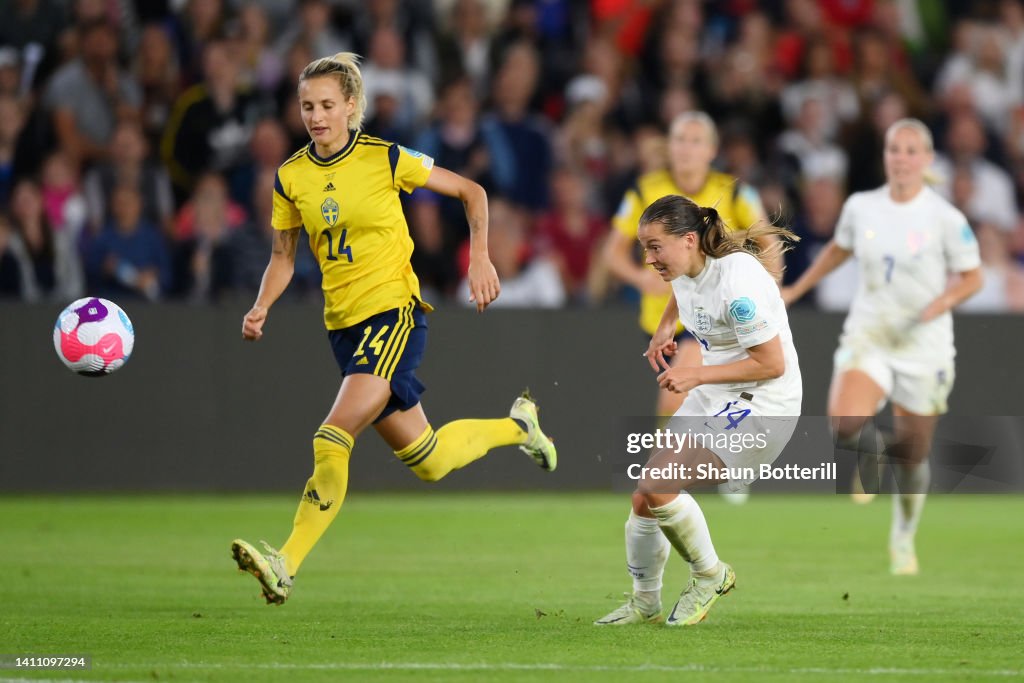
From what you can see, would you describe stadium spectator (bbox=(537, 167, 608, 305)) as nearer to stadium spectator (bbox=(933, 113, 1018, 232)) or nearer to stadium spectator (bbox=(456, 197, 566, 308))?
stadium spectator (bbox=(456, 197, 566, 308))

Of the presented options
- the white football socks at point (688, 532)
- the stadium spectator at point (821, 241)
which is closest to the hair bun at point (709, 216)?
the white football socks at point (688, 532)

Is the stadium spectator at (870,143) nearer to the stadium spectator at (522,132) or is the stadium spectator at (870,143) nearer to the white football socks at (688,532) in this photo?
the stadium spectator at (522,132)

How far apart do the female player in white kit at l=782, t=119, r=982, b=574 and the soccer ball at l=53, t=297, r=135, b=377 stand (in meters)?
4.28

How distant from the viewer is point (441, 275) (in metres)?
14.8

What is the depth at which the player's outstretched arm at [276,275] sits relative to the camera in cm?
770

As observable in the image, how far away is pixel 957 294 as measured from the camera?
32.6 ft

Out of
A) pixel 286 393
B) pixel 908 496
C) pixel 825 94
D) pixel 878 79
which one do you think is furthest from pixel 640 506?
pixel 878 79

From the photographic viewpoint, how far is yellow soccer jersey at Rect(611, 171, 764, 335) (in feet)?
35.7

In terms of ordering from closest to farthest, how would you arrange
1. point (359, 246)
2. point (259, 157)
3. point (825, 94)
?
point (359, 246) → point (259, 157) → point (825, 94)

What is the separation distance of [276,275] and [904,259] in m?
4.19

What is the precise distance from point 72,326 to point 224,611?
1.49m

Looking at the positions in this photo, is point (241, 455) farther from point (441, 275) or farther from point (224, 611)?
point (224, 611)

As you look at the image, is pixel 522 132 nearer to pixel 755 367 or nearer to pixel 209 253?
pixel 209 253

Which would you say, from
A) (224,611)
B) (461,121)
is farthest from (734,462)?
(461,121)
